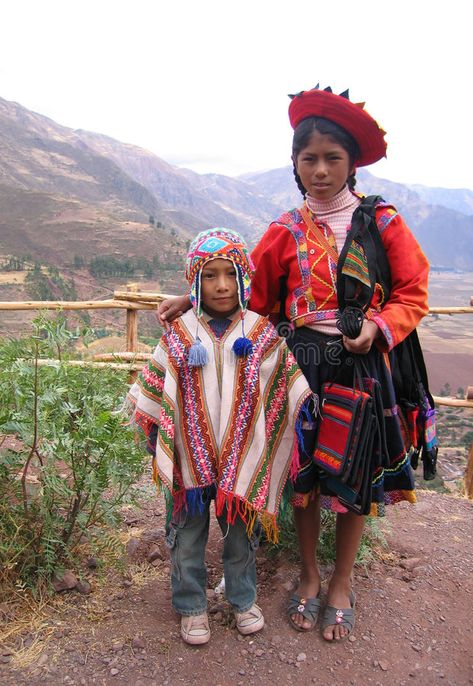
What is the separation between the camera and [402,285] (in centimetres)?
163

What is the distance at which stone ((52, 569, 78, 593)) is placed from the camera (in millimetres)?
1915

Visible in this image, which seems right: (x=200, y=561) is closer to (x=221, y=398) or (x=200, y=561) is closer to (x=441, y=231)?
(x=221, y=398)

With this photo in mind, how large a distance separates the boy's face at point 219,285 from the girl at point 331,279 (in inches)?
6.5

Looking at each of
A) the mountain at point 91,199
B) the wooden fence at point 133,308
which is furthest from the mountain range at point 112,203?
the wooden fence at point 133,308

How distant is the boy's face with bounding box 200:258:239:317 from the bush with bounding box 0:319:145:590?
536mm

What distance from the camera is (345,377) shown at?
1.68 meters

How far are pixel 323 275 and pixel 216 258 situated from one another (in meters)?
0.37

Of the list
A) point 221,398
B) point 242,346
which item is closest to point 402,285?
point 242,346

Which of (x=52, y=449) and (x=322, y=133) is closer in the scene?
(x=322, y=133)

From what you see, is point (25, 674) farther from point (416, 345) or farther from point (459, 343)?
point (459, 343)

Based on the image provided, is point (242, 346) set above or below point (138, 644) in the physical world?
above

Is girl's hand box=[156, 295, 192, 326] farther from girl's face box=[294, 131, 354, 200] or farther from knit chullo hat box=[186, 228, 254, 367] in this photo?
girl's face box=[294, 131, 354, 200]

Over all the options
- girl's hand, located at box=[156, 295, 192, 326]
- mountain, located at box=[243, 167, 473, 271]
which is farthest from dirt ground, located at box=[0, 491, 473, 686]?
mountain, located at box=[243, 167, 473, 271]

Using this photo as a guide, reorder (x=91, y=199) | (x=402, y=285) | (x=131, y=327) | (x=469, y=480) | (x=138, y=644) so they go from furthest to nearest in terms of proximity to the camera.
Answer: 1. (x=91, y=199)
2. (x=131, y=327)
3. (x=469, y=480)
4. (x=138, y=644)
5. (x=402, y=285)
